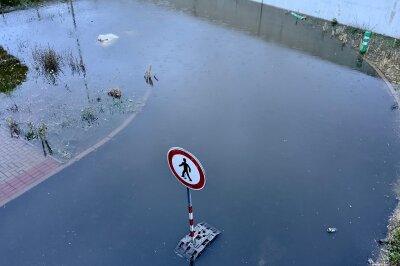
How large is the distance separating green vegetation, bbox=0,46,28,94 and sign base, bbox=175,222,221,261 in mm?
7994

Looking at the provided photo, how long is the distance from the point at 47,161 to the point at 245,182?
457 centimetres

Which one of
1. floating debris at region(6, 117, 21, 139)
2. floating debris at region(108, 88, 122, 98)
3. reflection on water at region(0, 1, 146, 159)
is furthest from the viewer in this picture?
floating debris at region(108, 88, 122, 98)

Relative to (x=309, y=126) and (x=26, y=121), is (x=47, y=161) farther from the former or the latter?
(x=309, y=126)

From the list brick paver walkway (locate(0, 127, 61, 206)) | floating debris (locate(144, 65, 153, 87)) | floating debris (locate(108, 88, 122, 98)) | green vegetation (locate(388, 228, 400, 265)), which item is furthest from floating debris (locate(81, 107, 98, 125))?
green vegetation (locate(388, 228, 400, 265))

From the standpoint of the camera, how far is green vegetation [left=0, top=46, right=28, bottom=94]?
11809mm

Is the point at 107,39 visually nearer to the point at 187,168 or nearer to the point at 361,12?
the point at 361,12

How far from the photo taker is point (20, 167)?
848 cm

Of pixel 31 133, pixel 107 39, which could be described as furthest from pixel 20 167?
pixel 107 39

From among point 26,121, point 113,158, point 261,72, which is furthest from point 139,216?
point 261,72

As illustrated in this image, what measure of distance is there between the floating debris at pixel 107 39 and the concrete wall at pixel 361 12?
8.45 m

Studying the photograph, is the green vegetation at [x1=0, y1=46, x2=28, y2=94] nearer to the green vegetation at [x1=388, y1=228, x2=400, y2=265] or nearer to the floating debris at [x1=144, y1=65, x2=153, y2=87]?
the floating debris at [x1=144, y1=65, x2=153, y2=87]

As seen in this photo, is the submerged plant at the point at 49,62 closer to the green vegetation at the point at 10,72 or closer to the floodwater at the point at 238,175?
the green vegetation at the point at 10,72

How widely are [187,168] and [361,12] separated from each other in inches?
532

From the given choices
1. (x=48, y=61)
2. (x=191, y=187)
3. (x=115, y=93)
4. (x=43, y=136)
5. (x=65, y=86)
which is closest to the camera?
(x=191, y=187)
